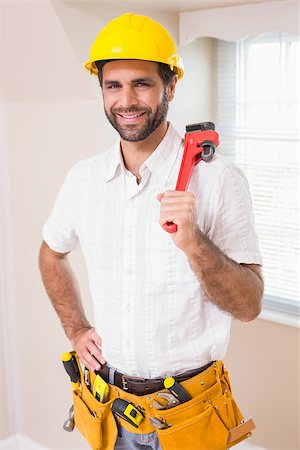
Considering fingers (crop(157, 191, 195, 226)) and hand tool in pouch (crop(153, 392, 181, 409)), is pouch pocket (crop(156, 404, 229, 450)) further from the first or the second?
fingers (crop(157, 191, 195, 226))

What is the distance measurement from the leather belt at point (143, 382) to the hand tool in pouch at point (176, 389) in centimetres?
4

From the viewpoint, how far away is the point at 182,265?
180 cm

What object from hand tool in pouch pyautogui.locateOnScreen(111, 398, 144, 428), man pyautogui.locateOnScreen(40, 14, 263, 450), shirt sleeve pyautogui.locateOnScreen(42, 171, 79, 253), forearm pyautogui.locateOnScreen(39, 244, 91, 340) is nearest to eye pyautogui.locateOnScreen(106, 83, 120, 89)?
man pyautogui.locateOnScreen(40, 14, 263, 450)

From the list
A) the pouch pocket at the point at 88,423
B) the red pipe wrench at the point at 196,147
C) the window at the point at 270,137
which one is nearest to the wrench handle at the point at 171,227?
the red pipe wrench at the point at 196,147

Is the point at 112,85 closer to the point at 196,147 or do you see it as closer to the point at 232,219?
the point at 196,147

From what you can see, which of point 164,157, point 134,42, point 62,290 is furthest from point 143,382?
point 134,42

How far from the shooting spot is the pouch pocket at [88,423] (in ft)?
6.40

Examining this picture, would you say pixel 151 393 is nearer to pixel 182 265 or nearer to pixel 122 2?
pixel 182 265

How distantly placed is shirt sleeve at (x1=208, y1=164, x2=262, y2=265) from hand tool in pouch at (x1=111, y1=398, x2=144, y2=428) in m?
0.48

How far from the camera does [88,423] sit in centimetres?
199

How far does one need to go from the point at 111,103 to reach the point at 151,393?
76cm

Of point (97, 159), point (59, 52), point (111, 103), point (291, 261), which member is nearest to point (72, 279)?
point (97, 159)

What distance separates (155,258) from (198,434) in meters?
0.47

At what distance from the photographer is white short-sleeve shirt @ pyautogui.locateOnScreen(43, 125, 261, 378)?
178 cm
